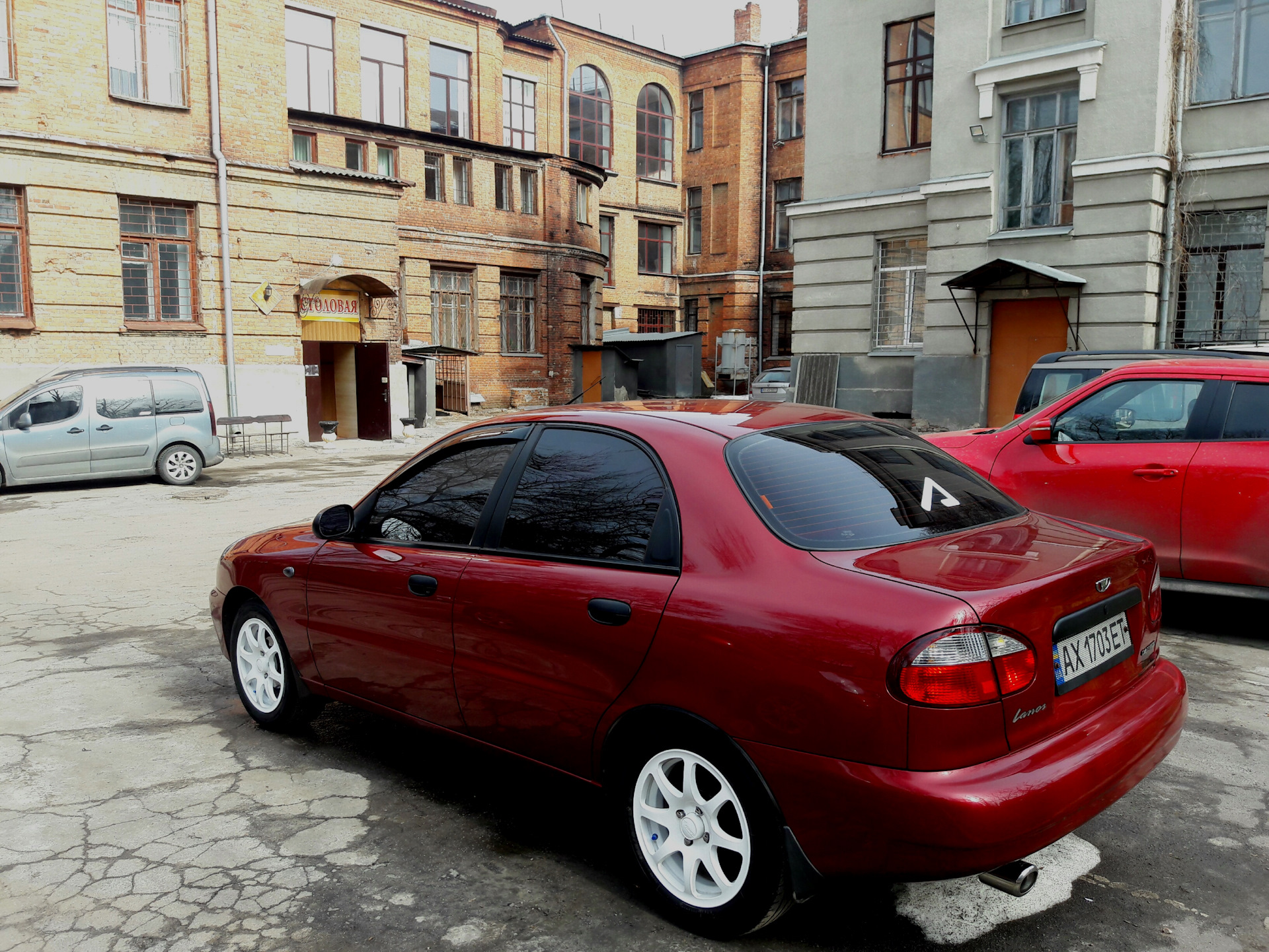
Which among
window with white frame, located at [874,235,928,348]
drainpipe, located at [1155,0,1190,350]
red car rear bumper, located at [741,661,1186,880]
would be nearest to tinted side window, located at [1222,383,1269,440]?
red car rear bumper, located at [741,661,1186,880]

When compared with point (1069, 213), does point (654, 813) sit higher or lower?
lower

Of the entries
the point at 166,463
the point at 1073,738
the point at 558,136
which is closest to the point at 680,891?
the point at 1073,738

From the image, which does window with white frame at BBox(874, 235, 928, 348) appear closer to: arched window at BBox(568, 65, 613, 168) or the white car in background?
the white car in background

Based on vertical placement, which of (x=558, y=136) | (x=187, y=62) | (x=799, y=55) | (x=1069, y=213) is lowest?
(x=1069, y=213)

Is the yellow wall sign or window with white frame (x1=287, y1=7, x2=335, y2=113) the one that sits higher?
window with white frame (x1=287, y1=7, x2=335, y2=113)

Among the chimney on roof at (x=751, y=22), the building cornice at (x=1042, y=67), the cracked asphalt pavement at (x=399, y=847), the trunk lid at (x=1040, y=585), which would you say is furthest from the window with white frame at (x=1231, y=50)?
the chimney on roof at (x=751, y=22)

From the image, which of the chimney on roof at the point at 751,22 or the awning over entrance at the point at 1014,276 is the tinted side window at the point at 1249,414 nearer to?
the awning over entrance at the point at 1014,276

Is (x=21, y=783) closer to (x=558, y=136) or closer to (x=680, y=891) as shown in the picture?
(x=680, y=891)

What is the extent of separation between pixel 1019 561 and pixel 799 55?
4501cm

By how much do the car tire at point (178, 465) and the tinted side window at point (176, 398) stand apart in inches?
22.1

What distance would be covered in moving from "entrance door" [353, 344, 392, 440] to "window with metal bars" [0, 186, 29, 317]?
22.2 ft

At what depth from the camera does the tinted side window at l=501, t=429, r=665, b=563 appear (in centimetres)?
331

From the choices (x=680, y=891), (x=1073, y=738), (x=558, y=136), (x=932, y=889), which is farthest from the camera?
(x=558, y=136)

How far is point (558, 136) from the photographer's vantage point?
132 feet
